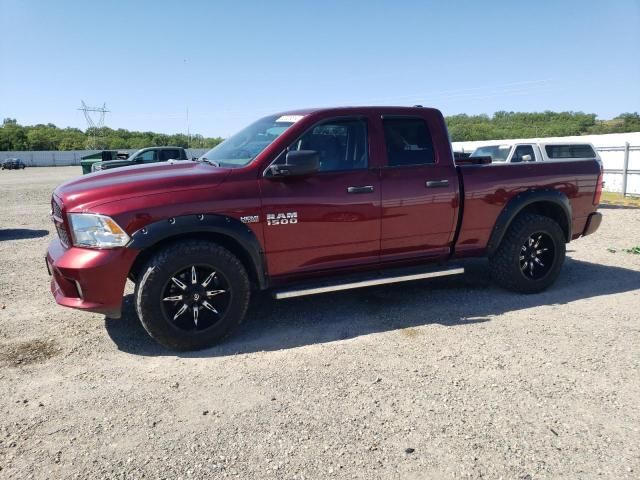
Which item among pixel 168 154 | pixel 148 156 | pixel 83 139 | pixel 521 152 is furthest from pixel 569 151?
pixel 83 139

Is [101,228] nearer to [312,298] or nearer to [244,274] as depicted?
[244,274]

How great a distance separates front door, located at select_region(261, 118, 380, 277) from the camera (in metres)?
3.92

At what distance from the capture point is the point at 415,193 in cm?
440

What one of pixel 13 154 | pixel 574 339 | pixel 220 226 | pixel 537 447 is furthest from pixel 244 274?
pixel 13 154

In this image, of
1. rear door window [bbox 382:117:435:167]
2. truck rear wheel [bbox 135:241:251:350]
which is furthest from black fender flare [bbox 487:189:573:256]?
truck rear wheel [bbox 135:241:251:350]

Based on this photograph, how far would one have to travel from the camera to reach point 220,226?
3.68m

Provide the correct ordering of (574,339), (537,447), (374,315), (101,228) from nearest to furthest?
(537,447) < (101,228) < (574,339) < (374,315)

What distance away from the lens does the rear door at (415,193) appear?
4344mm

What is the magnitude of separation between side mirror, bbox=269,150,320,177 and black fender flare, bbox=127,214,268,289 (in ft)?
1.76

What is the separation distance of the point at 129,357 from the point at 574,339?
144 inches

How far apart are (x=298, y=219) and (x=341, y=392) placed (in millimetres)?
1490

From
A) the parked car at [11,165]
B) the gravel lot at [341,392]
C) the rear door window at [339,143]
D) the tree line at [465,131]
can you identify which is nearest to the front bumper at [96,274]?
the gravel lot at [341,392]

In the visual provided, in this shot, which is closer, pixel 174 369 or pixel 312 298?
pixel 174 369

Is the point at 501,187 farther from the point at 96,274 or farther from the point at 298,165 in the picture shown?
the point at 96,274
